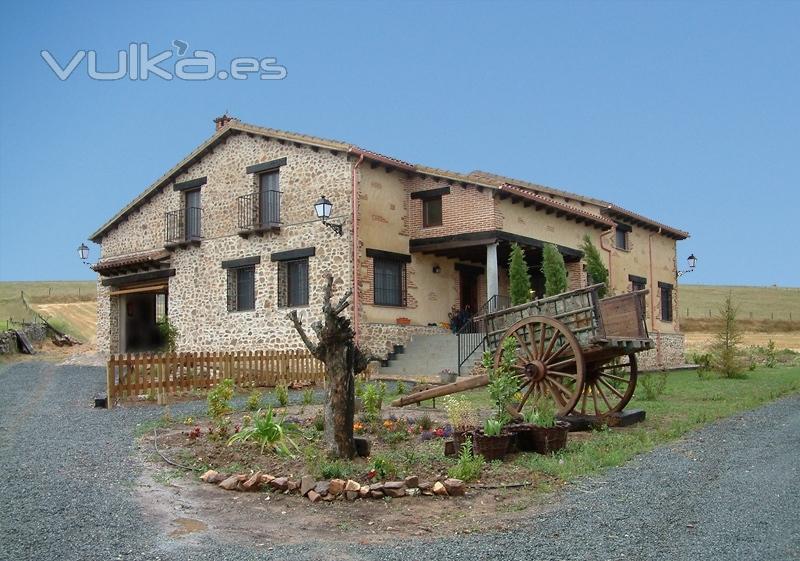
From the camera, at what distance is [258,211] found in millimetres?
23750

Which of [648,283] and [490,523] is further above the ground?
[648,283]

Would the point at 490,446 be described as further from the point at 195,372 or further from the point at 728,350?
the point at 728,350

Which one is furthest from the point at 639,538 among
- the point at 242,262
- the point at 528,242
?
the point at 242,262

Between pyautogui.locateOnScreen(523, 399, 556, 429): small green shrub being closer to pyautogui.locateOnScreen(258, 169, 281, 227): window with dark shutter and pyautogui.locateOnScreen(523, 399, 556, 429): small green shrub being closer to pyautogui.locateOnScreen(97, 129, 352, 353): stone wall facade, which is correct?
pyautogui.locateOnScreen(97, 129, 352, 353): stone wall facade

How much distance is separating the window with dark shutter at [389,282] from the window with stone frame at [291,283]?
7.26 feet

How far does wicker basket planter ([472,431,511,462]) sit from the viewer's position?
8297 millimetres

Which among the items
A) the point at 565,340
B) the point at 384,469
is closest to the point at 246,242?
the point at 565,340

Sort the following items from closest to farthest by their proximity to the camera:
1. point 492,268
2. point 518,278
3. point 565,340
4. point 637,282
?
point 565,340
point 518,278
point 492,268
point 637,282

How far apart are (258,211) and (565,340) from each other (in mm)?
15382

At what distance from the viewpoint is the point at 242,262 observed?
23.8 metres

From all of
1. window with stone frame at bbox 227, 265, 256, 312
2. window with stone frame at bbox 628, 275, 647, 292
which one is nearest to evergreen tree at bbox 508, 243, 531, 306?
window with stone frame at bbox 227, 265, 256, 312

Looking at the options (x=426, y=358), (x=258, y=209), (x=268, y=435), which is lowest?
(x=268, y=435)

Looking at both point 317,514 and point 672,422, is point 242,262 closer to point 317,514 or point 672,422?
point 672,422

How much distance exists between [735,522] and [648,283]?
25.4 m
